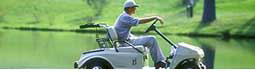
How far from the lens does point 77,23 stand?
26.6ft

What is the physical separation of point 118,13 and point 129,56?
174 cm

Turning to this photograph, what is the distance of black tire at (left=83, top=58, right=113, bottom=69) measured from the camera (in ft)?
20.4

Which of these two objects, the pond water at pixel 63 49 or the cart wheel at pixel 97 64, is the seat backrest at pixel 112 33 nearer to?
the cart wheel at pixel 97 64

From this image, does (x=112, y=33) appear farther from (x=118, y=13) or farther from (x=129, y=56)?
(x=118, y=13)

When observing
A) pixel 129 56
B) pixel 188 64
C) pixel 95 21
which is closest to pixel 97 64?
pixel 129 56

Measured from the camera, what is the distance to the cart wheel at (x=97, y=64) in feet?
20.4

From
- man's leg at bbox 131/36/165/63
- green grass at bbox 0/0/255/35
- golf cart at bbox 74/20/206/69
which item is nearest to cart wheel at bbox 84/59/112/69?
golf cart at bbox 74/20/206/69

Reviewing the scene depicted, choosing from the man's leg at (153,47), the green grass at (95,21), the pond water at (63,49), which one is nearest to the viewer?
the man's leg at (153,47)

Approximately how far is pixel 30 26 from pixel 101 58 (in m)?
2.09

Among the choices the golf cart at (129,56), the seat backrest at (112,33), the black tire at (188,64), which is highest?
the seat backrest at (112,33)

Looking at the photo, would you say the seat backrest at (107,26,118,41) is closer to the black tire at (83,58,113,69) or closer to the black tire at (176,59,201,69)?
the black tire at (83,58,113,69)

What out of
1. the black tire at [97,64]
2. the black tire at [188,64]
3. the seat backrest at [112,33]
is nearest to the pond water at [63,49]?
the black tire at [97,64]

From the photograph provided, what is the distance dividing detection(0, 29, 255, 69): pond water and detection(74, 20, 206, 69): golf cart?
119 cm
